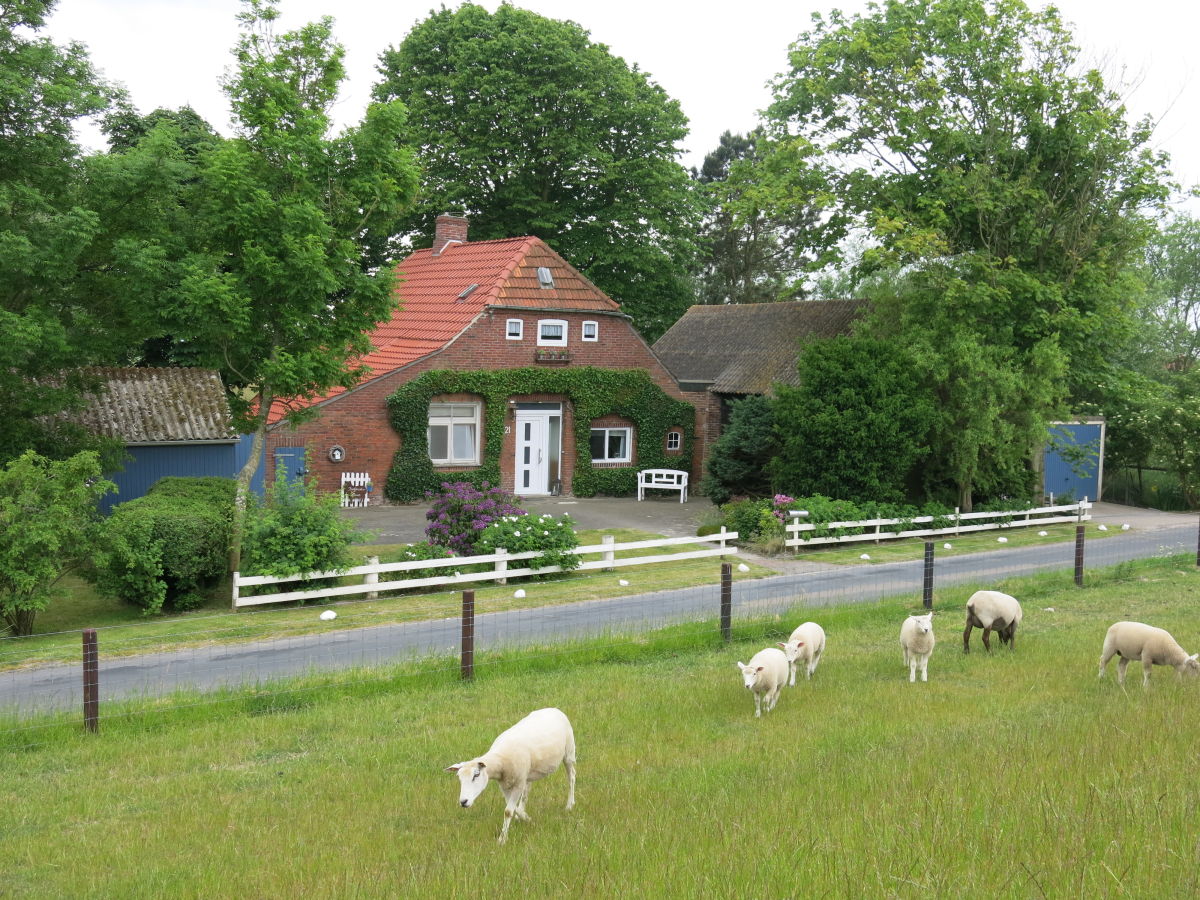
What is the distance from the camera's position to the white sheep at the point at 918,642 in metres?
12.3

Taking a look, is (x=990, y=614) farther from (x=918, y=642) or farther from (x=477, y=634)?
(x=477, y=634)

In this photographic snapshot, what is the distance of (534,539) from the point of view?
21750 millimetres

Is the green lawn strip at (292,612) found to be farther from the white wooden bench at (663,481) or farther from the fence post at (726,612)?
the white wooden bench at (663,481)

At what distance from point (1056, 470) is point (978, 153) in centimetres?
1338

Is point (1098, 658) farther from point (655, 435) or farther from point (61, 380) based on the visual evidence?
point (655, 435)

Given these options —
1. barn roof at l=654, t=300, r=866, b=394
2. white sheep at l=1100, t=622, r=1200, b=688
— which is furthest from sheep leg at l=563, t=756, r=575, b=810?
barn roof at l=654, t=300, r=866, b=394

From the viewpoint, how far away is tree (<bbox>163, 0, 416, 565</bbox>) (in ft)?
66.5

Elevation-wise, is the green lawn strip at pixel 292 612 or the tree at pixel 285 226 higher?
the tree at pixel 285 226

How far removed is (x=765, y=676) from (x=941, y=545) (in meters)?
17.8

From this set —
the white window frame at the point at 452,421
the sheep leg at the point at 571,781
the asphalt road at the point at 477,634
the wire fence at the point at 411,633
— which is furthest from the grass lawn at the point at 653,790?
the white window frame at the point at 452,421

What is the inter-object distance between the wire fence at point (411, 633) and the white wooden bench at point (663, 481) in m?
11.6

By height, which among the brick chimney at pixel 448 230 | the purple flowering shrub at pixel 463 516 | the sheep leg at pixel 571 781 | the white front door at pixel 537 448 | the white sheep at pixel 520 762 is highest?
the brick chimney at pixel 448 230

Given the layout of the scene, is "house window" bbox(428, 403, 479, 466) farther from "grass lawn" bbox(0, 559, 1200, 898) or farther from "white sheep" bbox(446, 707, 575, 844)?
"white sheep" bbox(446, 707, 575, 844)

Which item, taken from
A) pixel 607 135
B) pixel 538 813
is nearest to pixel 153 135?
pixel 538 813
